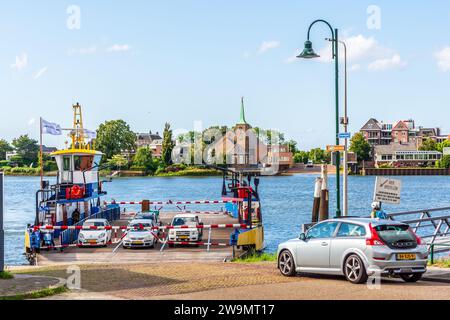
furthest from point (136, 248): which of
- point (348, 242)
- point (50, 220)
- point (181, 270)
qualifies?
point (348, 242)

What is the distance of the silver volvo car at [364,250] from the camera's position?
15.3m

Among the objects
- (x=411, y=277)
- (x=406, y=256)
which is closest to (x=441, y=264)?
(x=411, y=277)

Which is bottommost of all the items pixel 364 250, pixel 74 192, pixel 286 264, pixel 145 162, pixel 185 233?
pixel 185 233

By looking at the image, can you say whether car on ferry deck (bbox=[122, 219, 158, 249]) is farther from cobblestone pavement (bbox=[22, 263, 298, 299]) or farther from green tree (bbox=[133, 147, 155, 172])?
green tree (bbox=[133, 147, 155, 172])

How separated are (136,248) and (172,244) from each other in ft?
5.60

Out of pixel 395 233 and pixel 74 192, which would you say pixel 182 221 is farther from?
pixel 395 233

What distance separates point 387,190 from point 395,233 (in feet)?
19.1

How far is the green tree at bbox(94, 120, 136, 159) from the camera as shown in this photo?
Result: 18943 centimetres

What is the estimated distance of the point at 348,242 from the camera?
51.8 feet

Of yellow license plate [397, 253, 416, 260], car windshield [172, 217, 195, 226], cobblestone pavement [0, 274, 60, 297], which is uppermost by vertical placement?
yellow license plate [397, 253, 416, 260]

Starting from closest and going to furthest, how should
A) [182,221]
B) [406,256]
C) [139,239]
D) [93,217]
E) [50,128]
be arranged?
[406,256], [139,239], [182,221], [50,128], [93,217]

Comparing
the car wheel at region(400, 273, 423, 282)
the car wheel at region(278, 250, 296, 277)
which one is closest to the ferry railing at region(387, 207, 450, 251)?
the car wheel at region(400, 273, 423, 282)

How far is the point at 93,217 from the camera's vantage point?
42.7 meters
